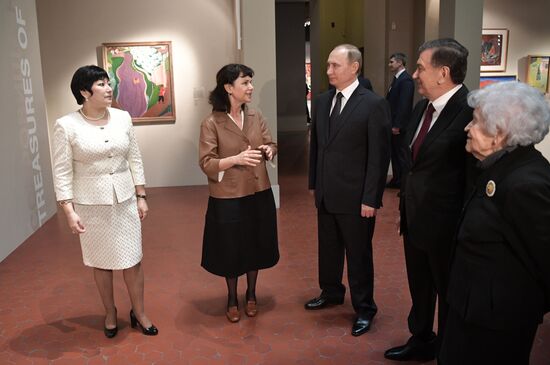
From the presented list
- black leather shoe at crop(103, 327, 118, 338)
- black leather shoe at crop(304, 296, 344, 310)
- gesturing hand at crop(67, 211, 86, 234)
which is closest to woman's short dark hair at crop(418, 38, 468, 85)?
black leather shoe at crop(304, 296, 344, 310)

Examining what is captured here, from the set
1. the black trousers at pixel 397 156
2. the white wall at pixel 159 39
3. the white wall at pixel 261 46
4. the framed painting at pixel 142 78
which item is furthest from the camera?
the framed painting at pixel 142 78

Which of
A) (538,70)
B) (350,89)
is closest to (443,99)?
(350,89)

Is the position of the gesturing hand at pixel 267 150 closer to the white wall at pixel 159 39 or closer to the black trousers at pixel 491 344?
the black trousers at pixel 491 344

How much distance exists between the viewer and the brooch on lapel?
206cm

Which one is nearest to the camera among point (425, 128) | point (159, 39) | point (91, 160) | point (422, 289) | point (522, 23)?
point (425, 128)

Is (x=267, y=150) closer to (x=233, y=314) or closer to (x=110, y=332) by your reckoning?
(x=233, y=314)

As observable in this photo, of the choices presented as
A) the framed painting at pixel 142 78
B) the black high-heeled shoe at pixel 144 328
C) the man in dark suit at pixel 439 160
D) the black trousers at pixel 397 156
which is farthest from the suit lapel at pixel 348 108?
the framed painting at pixel 142 78

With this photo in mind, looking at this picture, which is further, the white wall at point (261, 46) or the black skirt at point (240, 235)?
the white wall at point (261, 46)

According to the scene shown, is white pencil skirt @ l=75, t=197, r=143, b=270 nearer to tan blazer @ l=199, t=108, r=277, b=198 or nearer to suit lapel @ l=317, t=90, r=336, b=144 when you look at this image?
tan blazer @ l=199, t=108, r=277, b=198

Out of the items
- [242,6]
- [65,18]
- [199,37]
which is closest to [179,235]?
[242,6]

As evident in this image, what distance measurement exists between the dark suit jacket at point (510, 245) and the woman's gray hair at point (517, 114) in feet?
0.21

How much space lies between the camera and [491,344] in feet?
7.03

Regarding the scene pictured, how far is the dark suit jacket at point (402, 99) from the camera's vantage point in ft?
25.1

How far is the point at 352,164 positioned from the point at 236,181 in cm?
81
